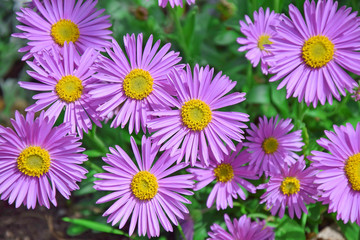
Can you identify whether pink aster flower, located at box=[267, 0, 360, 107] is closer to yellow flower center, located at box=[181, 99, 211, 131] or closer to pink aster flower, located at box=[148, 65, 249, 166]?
pink aster flower, located at box=[148, 65, 249, 166]

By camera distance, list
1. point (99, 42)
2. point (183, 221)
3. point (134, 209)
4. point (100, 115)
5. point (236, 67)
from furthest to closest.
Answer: point (236, 67) → point (183, 221) → point (99, 42) → point (134, 209) → point (100, 115)

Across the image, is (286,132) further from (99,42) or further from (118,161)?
(99,42)

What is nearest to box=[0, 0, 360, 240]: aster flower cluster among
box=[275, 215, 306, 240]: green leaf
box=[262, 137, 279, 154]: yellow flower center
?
box=[262, 137, 279, 154]: yellow flower center

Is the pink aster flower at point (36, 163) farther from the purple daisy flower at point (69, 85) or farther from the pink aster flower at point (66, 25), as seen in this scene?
the pink aster flower at point (66, 25)

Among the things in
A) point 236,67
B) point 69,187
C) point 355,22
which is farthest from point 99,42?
point 355,22

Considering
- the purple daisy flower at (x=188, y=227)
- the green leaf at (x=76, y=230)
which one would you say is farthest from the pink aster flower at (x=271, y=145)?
the green leaf at (x=76, y=230)
